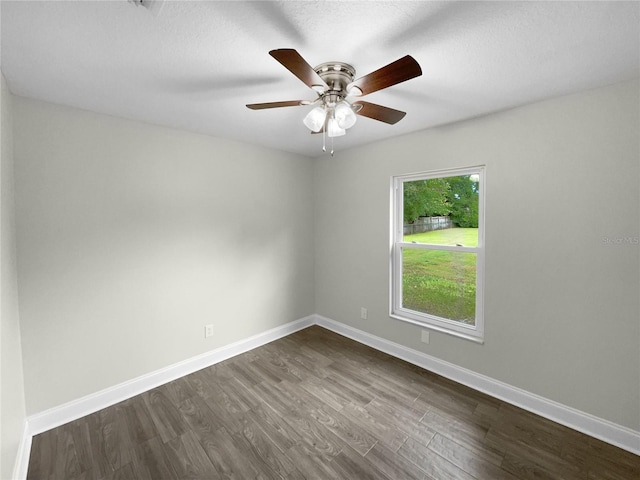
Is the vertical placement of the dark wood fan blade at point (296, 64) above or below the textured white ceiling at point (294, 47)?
below

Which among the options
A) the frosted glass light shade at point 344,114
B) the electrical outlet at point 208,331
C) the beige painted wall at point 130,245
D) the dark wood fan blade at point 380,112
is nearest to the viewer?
the frosted glass light shade at point 344,114

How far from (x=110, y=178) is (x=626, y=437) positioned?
411 cm

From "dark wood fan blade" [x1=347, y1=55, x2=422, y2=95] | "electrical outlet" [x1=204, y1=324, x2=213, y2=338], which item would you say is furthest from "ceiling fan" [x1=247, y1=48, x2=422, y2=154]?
"electrical outlet" [x1=204, y1=324, x2=213, y2=338]

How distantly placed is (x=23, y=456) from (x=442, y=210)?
142 inches

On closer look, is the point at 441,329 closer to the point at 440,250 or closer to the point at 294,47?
the point at 440,250

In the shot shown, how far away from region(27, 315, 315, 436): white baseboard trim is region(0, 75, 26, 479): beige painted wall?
17 centimetres

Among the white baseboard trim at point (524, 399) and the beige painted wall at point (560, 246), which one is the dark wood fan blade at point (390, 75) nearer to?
the beige painted wall at point (560, 246)

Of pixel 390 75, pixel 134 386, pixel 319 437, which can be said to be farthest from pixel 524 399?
pixel 134 386

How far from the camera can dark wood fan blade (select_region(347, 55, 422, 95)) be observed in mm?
1152

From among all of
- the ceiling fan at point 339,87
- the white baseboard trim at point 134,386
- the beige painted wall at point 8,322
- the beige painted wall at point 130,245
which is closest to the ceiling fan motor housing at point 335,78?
the ceiling fan at point 339,87

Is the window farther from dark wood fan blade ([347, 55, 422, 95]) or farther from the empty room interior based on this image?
dark wood fan blade ([347, 55, 422, 95])

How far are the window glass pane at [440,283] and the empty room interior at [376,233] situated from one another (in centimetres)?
2

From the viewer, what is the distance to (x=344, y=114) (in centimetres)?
151

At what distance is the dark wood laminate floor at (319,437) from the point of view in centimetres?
166
